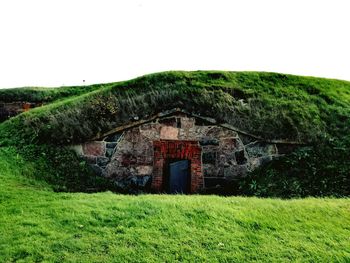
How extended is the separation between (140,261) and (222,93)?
7.12 m

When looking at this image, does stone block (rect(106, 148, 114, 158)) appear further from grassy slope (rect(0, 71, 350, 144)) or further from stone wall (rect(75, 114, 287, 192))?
grassy slope (rect(0, 71, 350, 144))

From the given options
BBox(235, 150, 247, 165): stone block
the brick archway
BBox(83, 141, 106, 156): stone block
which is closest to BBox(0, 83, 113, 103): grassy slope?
BBox(83, 141, 106, 156): stone block

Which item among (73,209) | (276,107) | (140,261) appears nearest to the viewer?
(140,261)

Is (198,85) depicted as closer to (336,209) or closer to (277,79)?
(277,79)

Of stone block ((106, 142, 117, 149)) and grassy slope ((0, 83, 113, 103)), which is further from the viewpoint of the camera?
grassy slope ((0, 83, 113, 103))

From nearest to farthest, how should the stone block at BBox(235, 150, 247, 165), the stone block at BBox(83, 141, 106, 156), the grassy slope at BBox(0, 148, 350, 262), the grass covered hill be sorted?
1. the grassy slope at BBox(0, 148, 350, 262)
2. the grass covered hill
3. the stone block at BBox(235, 150, 247, 165)
4. the stone block at BBox(83, 141, 106, 156)

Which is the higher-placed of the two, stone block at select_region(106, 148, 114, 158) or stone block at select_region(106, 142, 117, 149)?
stone block at select_region(106, 142, 117, 149)

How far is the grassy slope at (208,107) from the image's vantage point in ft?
33.0

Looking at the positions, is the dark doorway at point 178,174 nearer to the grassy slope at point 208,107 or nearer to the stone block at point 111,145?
the grassy slope at point 208,107

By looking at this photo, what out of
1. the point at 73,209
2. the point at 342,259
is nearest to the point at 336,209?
the point at 342,259

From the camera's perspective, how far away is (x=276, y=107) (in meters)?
10.8

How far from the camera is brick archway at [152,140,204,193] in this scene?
31.0 feet

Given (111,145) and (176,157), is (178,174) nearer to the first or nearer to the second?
(176,157)

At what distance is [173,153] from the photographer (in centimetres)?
961
